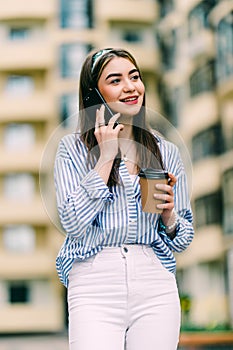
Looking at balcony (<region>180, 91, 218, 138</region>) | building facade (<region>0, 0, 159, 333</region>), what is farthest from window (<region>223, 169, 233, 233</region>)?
building facade (<region>0, 0, 159, 333</region>)

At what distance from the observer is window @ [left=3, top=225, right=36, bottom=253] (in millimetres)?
18969

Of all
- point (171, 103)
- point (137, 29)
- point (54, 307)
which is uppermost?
point (137, 29)

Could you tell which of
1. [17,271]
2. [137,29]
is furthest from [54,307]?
[137,29]

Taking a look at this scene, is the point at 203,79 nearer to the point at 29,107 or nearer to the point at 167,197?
the point at 29,107

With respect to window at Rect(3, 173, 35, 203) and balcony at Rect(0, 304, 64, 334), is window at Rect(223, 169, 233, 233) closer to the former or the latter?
balcony at Rect(0, 304, 64, 334)

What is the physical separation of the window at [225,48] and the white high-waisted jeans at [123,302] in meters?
12.6

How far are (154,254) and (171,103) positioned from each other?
15707 millimetres

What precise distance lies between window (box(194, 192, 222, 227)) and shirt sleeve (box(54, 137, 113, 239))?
1366 cm

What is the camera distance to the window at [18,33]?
19.3 m

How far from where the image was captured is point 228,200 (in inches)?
588

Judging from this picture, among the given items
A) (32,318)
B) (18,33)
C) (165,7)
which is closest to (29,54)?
(18,33)

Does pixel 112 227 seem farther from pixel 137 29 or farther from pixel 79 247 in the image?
pixel 137 29

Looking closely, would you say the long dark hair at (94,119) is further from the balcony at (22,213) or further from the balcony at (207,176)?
the balcony at (22,213)

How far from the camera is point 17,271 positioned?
18969mm
